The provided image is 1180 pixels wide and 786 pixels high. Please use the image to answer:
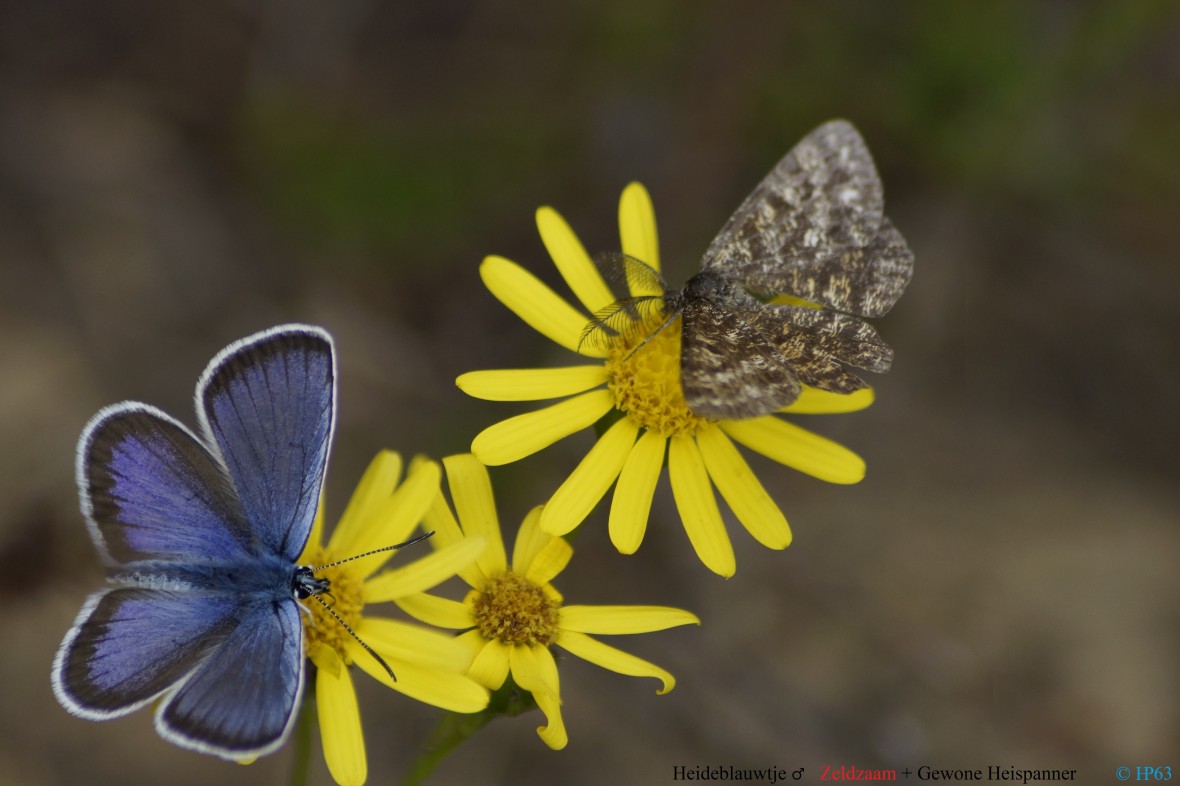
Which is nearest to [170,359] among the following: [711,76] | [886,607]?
[711,76]

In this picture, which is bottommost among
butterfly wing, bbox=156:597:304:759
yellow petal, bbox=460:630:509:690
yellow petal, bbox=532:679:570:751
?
butterfly wing, bbox=156:597:304:759

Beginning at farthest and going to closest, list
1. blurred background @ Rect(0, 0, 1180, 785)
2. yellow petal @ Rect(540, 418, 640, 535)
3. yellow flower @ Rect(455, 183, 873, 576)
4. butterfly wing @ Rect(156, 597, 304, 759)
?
blurred background @ Rect(0, 0, 1180, 785) → yellow flower @ Rect(455, 183, 873, 576) → yellow petal @ Rect(540, 418, 640, 535) → butterfly wing @ Rect(156, 597, 304, 759)

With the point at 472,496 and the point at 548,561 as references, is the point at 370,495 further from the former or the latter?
the point at 548,561

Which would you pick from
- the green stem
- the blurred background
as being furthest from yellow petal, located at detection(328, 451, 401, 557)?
the blurred background

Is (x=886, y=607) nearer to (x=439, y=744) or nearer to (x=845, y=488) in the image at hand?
(x=845, y=488)

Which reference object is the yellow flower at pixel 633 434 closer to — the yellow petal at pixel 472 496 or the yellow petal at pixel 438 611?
the yellow petal at pixel 472 496

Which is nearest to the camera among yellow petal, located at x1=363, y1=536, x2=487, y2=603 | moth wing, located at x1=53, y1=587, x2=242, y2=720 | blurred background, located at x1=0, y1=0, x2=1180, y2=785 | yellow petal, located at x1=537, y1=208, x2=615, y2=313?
moth wing, located at x1=53, y1=587, x2=242, y2=720

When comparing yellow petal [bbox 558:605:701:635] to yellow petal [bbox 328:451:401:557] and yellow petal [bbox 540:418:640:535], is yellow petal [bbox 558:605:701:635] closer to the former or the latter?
yellow petal [bbox 540:418:640:535]
